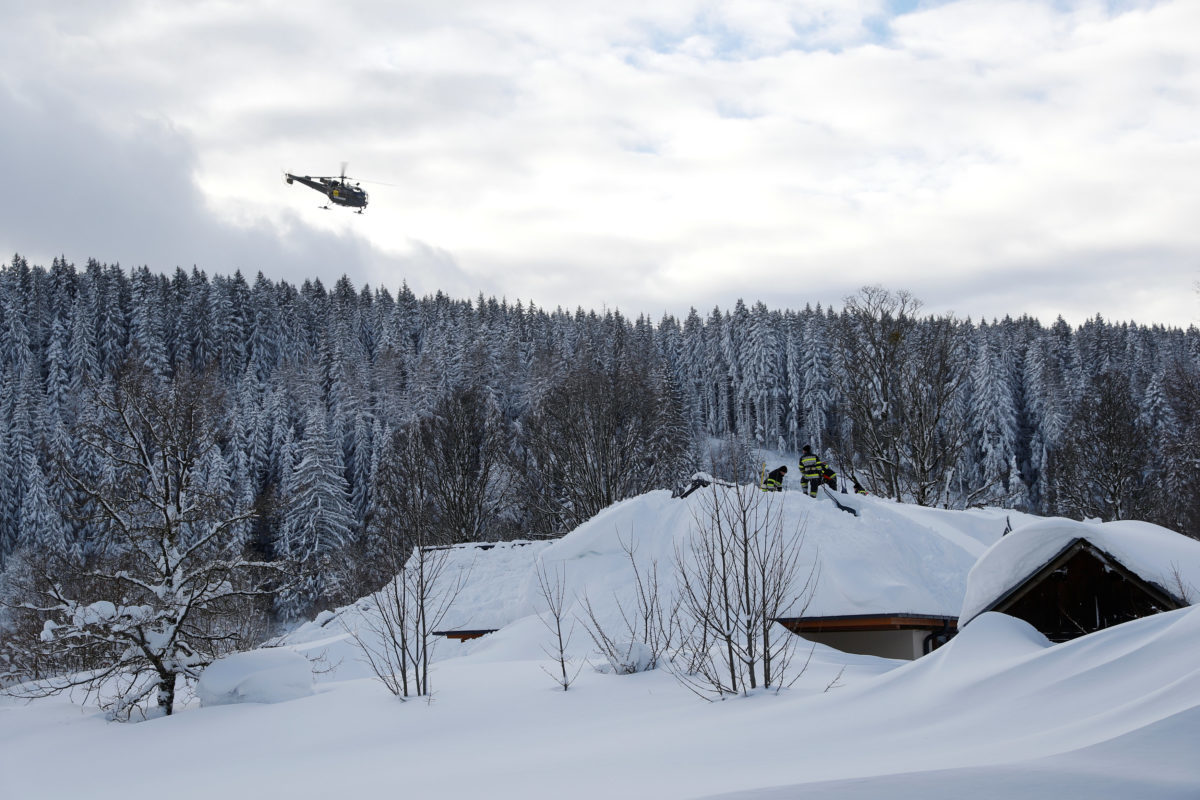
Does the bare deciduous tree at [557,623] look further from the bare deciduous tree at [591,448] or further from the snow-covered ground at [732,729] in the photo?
the bare deciduous tree at [591,448]

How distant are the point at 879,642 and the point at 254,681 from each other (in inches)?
497

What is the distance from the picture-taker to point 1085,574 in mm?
13688

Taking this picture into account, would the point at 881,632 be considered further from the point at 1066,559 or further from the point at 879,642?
the point at 1066,559

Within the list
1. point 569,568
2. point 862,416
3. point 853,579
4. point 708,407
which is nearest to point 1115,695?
point 853,579

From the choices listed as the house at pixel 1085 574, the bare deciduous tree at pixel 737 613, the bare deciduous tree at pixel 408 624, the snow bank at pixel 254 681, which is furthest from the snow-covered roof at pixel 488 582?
the house at pixel 1085 574

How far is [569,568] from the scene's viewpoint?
23125mm

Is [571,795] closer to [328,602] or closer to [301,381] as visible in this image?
[328,602]

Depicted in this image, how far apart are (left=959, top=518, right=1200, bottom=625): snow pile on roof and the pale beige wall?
7164mm

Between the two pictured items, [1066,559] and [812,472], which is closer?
[1066,559]

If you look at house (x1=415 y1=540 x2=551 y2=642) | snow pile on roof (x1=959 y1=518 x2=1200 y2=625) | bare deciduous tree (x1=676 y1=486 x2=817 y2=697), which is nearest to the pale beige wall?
bare deciduous tree (x1=676 y1=486 x2=817 y2=697)

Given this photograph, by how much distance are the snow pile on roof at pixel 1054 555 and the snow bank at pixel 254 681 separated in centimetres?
1066

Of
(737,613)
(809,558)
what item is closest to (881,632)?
(809,558)

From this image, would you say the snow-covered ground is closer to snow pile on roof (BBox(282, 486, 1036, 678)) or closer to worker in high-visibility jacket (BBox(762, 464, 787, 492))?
snow pile on roof (BBox(282, 486, 1036, 678))

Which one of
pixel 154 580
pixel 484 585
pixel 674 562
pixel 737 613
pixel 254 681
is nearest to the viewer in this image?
pixel 737 613
